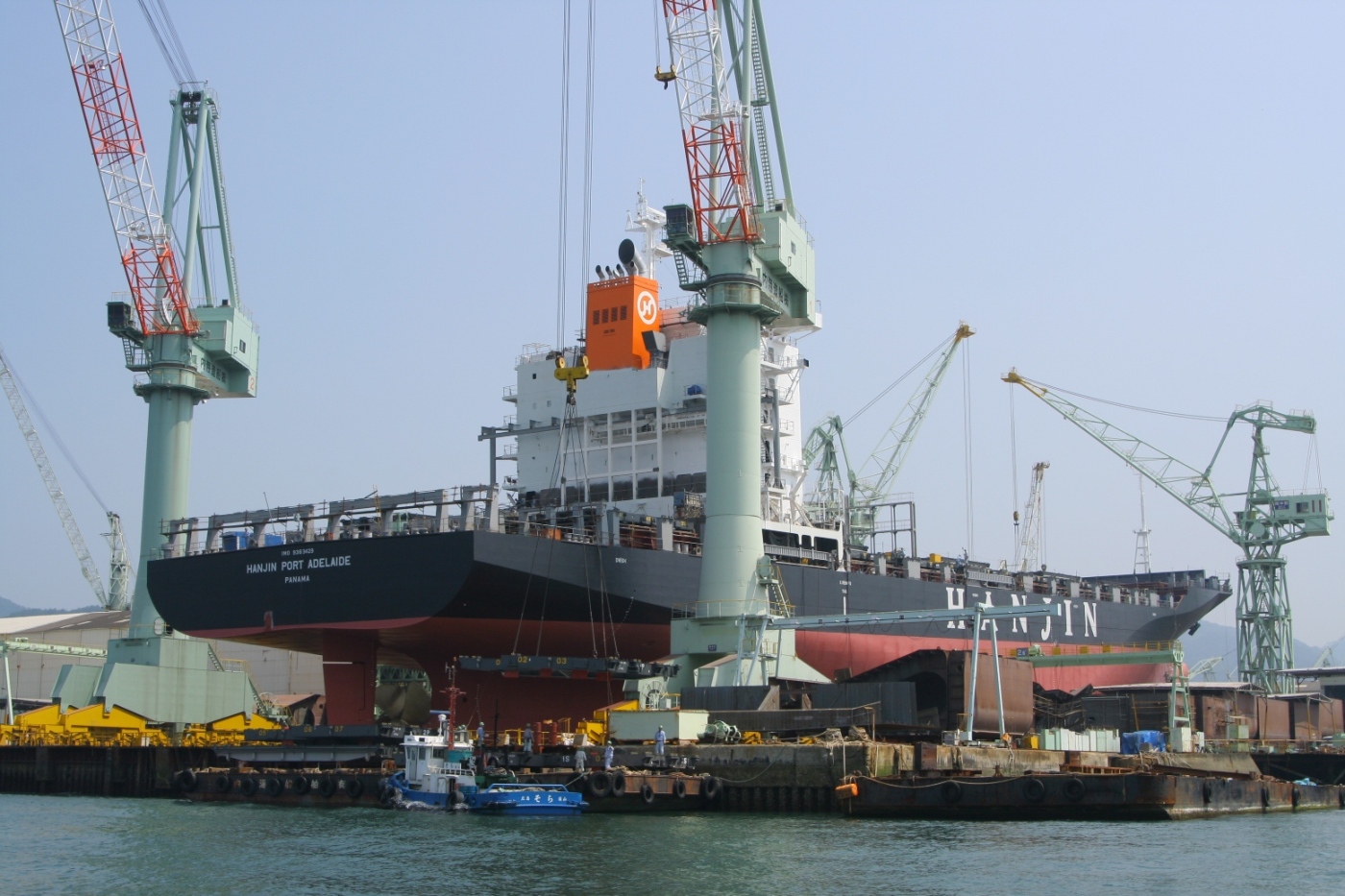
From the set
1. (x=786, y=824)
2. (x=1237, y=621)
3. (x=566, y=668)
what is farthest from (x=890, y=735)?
(x=1237, y=621)

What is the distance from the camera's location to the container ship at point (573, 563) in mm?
37312

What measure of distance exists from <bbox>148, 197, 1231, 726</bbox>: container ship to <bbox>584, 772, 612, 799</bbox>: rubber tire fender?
6.52 m

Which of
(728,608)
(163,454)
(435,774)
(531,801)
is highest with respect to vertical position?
(163,454)

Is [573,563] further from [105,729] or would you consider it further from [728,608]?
[105,729]

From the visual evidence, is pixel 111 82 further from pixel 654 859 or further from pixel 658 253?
pixel 654 859

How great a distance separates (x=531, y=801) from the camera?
29188 mm

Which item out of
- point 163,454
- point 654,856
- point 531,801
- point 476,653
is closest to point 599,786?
point 531,801

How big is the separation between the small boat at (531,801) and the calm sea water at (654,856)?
569mm

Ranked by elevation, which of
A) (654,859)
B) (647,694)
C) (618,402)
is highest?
(618,402)

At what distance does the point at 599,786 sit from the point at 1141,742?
1552cm

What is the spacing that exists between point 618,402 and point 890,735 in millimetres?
18039

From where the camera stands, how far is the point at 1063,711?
41.3m

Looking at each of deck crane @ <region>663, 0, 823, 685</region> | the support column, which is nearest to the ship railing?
deck crane @ <region>663, 0, 823, 685</region>

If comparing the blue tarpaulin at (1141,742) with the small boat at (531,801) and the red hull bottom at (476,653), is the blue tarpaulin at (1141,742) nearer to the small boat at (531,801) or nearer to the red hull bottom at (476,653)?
the red hull bottom at (476,653)
